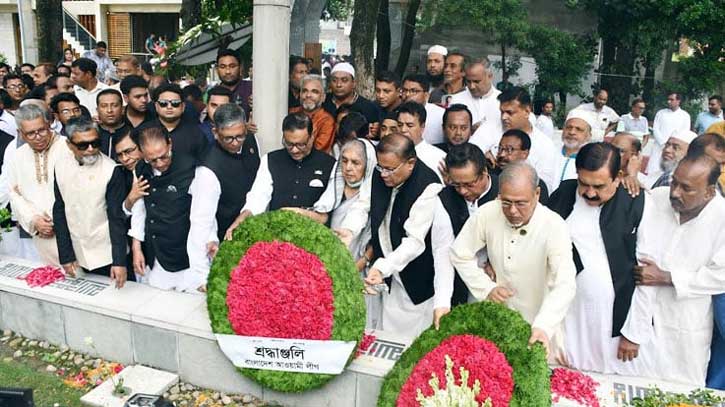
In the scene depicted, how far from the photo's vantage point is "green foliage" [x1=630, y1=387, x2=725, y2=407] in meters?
3.08

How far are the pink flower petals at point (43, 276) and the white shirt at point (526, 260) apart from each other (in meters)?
3.15

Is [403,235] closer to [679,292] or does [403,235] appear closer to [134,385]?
[679,292]

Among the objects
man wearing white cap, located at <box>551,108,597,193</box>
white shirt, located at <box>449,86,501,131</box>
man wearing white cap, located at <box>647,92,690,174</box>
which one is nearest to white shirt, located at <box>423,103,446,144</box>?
white shirt, located at <box>449,86,501,131</box>

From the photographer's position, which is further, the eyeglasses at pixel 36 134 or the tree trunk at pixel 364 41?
the tree trunk at pixel 364 41

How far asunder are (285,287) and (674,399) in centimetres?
222

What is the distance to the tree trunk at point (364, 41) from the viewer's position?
38.4 ft

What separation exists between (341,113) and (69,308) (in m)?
2.82

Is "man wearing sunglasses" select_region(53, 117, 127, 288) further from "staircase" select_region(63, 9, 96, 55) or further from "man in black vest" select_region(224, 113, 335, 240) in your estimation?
"staircase" select_region(63, 9, 96, 55)

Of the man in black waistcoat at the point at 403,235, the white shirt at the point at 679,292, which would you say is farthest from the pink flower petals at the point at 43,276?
the white shirt at the point at 679,292

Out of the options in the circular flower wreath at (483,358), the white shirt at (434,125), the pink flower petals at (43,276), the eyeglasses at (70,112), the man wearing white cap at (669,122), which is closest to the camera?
the circular flower wreath at (483,358)

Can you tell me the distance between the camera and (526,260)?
336 centimetres

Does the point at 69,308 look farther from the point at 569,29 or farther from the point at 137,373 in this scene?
the point at 569,29

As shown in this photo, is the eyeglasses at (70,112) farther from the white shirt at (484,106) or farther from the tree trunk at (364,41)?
the tree trunk at (364,41)

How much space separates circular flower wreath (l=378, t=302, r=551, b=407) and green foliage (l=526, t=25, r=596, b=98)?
15.6 metres
